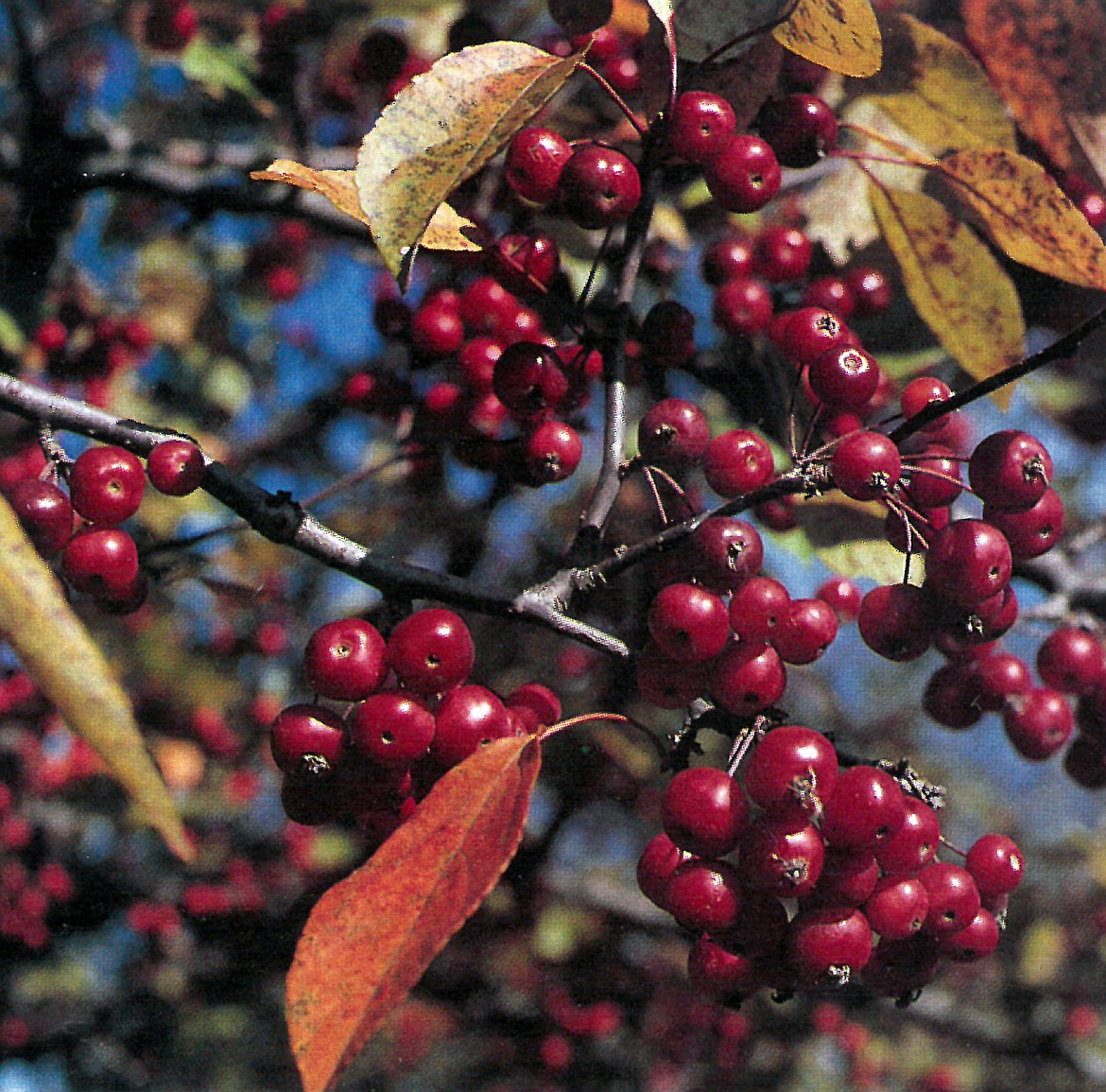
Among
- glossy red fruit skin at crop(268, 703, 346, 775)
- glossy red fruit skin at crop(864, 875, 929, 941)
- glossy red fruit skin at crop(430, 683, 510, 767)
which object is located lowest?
glossy red fruit skin at crop(268, 703, 346, 775)

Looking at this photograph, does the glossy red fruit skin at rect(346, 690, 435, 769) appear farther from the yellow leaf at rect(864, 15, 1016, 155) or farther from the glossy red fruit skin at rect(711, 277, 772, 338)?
the yellow leaf at rect(864, 15, 1016, 155)

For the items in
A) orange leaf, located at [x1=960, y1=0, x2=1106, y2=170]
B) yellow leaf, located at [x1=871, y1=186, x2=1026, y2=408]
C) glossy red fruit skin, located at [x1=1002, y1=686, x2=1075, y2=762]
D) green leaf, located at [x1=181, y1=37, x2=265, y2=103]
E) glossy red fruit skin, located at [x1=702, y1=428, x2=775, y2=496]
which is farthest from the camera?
green leaf, located at [x1=181, y1=37, x2=265, y2=103]

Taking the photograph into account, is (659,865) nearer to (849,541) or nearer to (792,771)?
(792,771)

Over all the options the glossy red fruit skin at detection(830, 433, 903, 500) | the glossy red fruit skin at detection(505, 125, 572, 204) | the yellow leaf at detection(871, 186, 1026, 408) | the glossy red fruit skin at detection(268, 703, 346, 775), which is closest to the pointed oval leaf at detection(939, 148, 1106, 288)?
the yellow leaf at detection(871, 186, 1026, 408)

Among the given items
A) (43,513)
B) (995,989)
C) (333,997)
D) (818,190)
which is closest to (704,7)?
(818,190)

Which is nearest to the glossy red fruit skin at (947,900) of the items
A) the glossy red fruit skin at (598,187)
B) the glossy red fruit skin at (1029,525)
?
the glossy red fruit skin at (1029,525)

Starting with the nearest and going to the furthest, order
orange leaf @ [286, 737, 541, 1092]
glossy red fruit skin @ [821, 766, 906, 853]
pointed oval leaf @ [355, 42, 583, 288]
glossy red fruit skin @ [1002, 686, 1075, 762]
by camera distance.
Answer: orange leaf @ [286, 737, 541, 1092]
pointed oval leaf @ [355, 42, 583, 288]
glossy red fruit skin @ [821, 766, 906, 853]
glossy red fruit skin @ [1002, 686, 1075, 762]

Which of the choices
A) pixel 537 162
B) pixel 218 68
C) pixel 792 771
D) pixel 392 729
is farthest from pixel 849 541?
pixel 218 68
